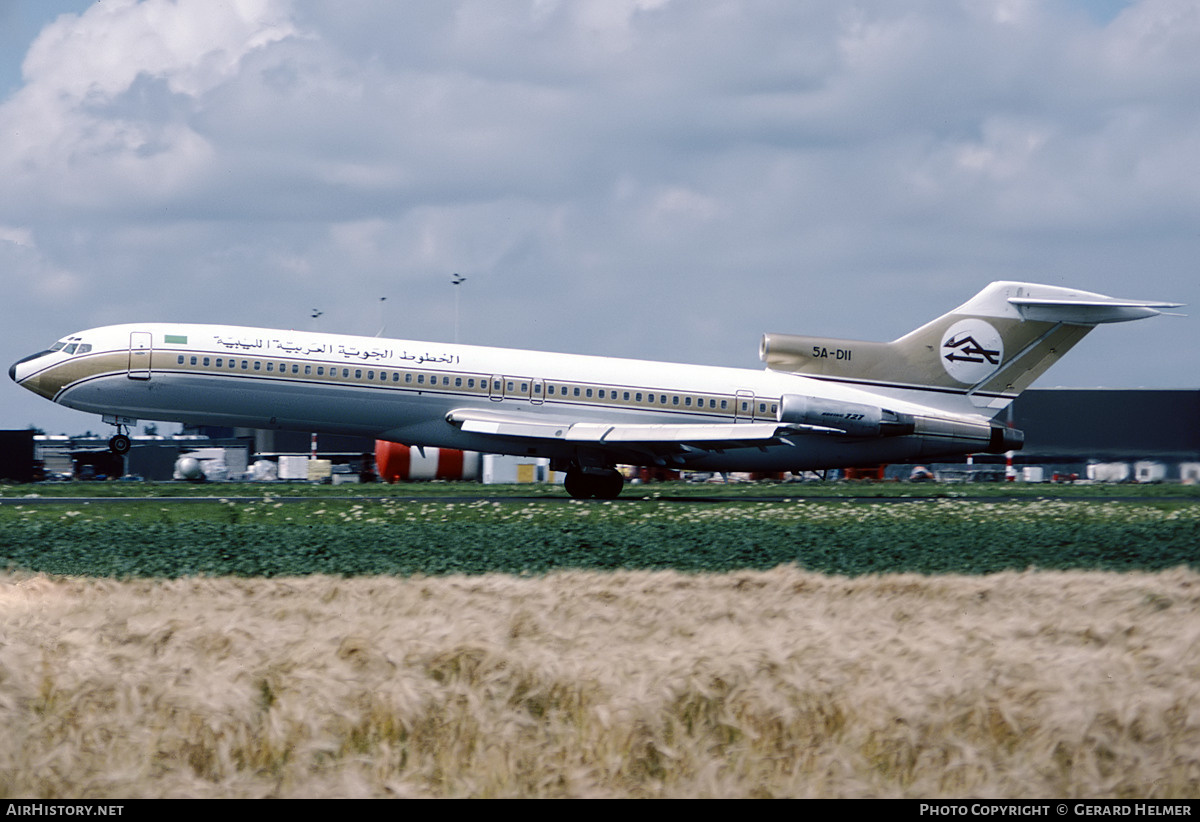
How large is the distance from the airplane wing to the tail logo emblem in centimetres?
531

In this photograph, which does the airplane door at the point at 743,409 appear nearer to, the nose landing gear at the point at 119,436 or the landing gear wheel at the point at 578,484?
the landing gear wheel at the point at 578,484

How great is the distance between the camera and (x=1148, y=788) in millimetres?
7473

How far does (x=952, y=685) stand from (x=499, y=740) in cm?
289

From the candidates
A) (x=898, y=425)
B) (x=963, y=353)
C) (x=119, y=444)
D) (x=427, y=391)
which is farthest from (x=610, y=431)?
(x=119, y=444)

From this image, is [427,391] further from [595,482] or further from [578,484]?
[595,482]

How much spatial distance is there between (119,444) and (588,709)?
31812mm

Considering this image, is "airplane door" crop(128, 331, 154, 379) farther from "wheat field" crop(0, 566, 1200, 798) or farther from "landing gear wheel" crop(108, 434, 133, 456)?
"wheat field" crop(0, 566, 1200, 798)

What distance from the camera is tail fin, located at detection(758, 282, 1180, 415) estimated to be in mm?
39688

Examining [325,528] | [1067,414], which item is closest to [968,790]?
[325,528]

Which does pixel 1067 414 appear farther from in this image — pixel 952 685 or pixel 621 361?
pixel 952 685

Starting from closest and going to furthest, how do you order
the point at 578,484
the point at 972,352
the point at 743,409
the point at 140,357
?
the point at 140,357 → the point at 743,409 → the point at 578,484 → the point at 972,352

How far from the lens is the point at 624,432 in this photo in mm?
36969

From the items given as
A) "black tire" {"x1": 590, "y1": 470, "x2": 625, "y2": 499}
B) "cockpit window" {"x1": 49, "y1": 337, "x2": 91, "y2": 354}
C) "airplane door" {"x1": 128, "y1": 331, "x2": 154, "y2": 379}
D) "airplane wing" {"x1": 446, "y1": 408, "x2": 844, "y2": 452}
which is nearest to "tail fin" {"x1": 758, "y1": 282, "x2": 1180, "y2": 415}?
"airplane wing" {"x1": 446, "y1": 408, "x2": 844, "y2": 452}
